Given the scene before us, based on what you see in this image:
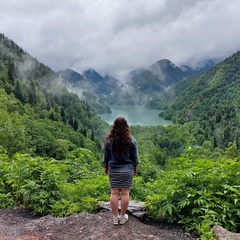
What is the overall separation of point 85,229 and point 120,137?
2283mm

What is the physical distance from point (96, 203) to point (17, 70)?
479 feet

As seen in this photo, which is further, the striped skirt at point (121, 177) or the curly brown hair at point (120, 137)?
the striped skirt at point (121, 177)

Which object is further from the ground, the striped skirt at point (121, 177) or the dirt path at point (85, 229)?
the striped skirt at point (121, 177)

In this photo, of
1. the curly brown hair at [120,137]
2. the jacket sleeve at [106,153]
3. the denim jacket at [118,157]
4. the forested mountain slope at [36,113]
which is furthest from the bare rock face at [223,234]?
the forested mountain slope at [36,113]

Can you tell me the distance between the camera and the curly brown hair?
6301 millimetres

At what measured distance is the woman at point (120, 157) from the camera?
20.7 ft

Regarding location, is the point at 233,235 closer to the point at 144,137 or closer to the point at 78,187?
the point at 78,187

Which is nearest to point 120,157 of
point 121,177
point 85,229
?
point 121,177

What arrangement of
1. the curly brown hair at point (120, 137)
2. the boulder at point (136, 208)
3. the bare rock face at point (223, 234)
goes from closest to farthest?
the bare rock face at point (223, 234) < the curly brown hair at point (120, 137) < the boulder at point (136, 208)

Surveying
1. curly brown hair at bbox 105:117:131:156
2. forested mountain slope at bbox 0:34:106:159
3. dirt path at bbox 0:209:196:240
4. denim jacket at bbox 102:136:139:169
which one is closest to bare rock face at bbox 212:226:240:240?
dirt path at bbox 0:209:196:240

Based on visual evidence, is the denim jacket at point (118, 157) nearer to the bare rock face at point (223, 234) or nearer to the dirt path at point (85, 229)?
the dirt path at point (85, 229)

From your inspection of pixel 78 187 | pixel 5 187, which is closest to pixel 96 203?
pixel 78 187

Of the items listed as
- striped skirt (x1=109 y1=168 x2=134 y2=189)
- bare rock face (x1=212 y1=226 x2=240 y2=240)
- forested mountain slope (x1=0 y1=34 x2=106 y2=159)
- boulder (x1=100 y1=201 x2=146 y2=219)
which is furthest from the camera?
forested mountain slope (x1=0 y1=34 x2=106 y2=159)

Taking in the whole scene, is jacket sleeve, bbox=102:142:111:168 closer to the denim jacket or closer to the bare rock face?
the denim jacket
